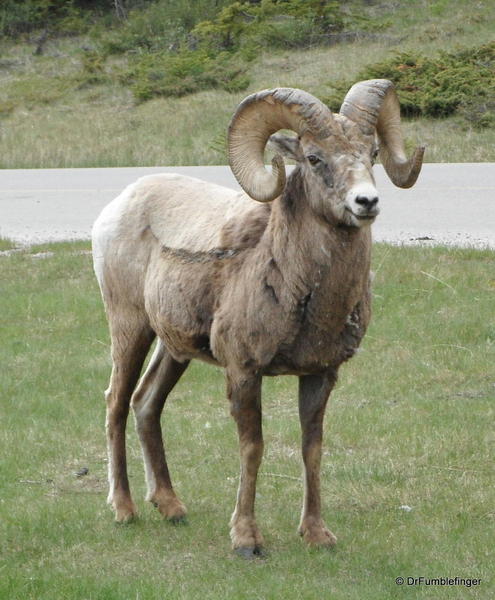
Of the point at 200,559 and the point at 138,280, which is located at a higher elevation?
the point at 138,280

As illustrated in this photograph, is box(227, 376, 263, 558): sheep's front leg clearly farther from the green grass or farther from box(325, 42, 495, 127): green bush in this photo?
box(325, 42, 495, 127): green bush

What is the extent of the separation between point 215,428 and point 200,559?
7.36 ft

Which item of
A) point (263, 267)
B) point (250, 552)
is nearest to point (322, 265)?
point (263, 267)

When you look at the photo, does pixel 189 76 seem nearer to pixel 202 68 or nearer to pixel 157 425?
pixel 202 68

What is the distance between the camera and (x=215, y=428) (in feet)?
26.2

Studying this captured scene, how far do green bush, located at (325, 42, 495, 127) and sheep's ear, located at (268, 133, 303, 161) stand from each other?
1581cm

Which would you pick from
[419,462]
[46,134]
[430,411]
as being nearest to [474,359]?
[430,411]

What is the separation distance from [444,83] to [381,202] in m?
8.16

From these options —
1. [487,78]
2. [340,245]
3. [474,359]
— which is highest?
[340,245]

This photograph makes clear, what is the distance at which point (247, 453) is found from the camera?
5.77 metres

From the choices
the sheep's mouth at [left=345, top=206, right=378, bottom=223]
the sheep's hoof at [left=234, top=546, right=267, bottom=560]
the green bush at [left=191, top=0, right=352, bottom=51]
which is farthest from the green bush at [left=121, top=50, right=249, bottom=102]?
the sheep's mouth at [left=345, top=206, right=378, bottom=223]

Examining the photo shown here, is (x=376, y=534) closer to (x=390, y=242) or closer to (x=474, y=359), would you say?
(x=474, y=359)

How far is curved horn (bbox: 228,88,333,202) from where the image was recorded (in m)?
5.37

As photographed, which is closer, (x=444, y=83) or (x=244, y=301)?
(x=244, y=301)
